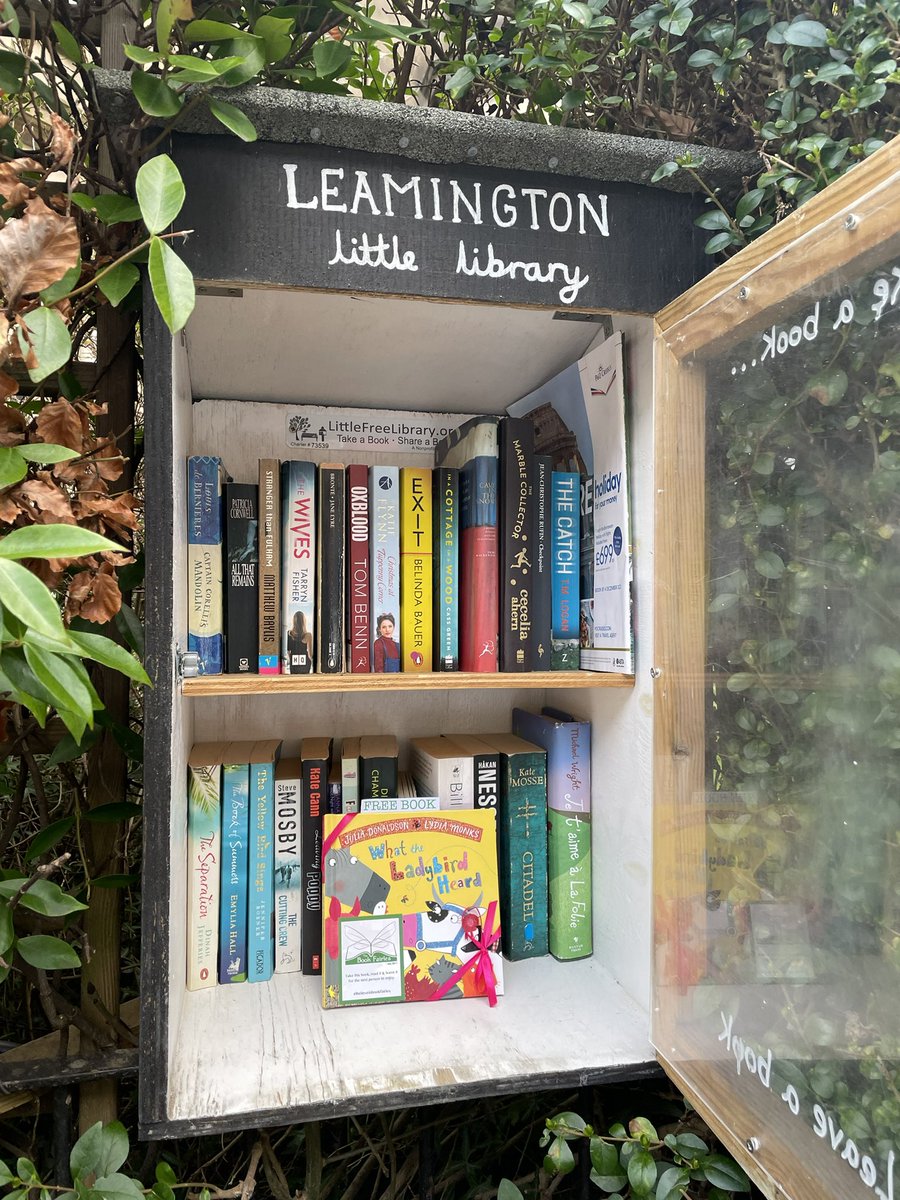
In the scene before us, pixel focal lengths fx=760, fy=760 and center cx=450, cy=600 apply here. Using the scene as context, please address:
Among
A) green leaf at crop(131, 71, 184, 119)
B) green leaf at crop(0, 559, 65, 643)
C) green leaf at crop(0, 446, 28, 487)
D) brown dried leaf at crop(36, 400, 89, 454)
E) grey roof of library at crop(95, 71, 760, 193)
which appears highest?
grey roof of library at crop(95, 71, 760, 193)

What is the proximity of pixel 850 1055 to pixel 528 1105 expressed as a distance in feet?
2.88

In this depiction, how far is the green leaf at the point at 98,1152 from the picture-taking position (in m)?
0.86

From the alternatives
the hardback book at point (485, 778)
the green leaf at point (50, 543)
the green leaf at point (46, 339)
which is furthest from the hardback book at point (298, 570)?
the green leaf at point (50, 543)

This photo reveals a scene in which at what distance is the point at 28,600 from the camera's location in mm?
511

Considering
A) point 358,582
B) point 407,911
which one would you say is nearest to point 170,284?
point 358,582

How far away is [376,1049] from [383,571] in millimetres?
646

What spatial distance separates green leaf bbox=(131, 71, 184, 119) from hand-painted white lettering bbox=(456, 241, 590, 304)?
1.12ft

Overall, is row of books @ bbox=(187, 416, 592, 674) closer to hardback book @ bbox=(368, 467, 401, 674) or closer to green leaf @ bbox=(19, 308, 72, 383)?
hardback book @ bbox=(368, 467, 401, 674)

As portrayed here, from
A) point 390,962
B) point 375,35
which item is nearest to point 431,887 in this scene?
point 390,962

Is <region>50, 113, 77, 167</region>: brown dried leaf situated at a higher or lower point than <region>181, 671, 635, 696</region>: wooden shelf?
higher

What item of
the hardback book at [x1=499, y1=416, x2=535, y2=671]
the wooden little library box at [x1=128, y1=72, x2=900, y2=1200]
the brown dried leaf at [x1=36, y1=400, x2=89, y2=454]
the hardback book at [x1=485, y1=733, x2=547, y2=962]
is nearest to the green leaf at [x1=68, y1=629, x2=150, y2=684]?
the wooden little library box at [x1=128, y1=72, x2=900, y2=1200]

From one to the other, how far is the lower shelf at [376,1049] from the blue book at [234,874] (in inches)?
1.4

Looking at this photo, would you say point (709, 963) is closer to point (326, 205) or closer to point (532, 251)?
point (532, 251)

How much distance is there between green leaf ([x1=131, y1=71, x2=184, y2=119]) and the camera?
→ 2.50 ft
